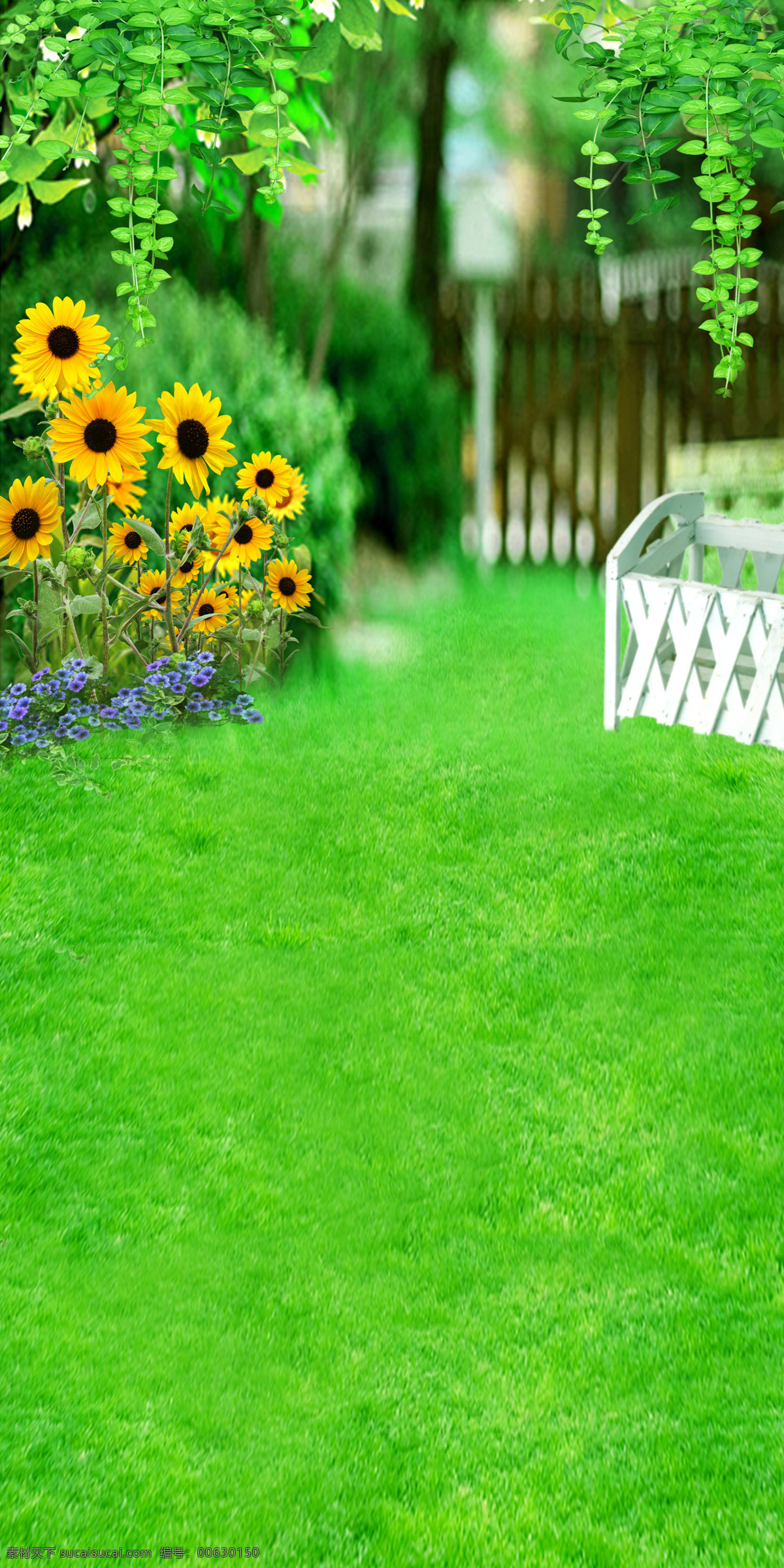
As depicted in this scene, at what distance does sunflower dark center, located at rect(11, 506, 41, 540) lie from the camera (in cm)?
551

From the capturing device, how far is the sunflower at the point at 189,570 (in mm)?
5961

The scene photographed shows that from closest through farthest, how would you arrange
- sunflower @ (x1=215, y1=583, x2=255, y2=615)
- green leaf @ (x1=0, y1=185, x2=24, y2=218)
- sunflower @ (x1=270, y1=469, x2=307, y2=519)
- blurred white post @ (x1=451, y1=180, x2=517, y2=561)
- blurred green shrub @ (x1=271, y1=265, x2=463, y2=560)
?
1. green leaf @ (x1=0, y1=185, x2=24, y2=218)
2. sunflower @ (x1=215, y1=583, x2=255, y2=615)
3. sunflower @ (x1=270, y1=469, x2=307, y2=519)
4. blurred white post @ (x1=451, y1=180, x2=517, y2=561)
5. blurred green shrub @ (x1=271, y1=265, x2=463, y2=560)

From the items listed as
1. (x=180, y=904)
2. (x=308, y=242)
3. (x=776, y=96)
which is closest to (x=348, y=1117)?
(x=180, y=904)

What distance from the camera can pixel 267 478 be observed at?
632cm

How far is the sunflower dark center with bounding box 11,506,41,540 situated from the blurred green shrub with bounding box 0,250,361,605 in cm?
109

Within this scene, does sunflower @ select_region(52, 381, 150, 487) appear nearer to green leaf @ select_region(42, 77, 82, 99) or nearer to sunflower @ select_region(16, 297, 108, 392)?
sunflower @ select_region(16, 297, 108, 392)

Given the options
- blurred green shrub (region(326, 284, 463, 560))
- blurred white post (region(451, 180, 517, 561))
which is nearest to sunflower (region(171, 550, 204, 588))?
blurred green shrub (region(326, 284, 463, 560))

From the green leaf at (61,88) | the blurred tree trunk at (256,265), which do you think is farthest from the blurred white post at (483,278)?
the green leaf at (61,88)

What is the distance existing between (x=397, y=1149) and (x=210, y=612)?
122 inches

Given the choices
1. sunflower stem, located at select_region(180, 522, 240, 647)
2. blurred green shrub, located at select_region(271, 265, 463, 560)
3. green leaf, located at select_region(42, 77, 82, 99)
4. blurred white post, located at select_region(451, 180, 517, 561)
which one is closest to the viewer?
green leaf, located at select_region(42, 77, 82, 99)

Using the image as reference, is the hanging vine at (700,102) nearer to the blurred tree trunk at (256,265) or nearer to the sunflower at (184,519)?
the sunflower at (184,519)

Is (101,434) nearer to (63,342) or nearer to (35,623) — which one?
(63,342)

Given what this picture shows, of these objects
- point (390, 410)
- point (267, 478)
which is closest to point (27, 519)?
point (267, 478)

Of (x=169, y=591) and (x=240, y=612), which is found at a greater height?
(x=169, y=591)
